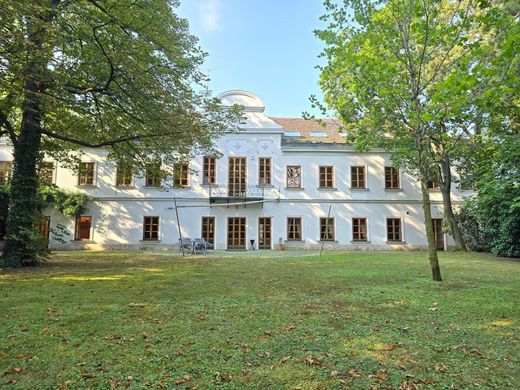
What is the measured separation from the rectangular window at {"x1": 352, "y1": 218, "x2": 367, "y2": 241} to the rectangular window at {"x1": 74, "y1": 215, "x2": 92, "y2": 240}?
16627 mm

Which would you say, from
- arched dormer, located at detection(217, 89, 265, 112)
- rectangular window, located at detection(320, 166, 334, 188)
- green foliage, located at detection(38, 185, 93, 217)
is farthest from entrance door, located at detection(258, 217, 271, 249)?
green foliage, located at detection(38, 185, 93, 217)

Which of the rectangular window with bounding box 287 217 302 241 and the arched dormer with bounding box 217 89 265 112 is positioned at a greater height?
the arched dormer with bounding box 217 89 265 112

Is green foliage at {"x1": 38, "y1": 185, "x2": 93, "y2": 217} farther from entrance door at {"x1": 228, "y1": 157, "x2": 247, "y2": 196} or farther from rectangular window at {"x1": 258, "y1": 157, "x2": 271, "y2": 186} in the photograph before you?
rectangular window at {"x1": 258, "y1": 157, "x2": 271, "y2": 186}

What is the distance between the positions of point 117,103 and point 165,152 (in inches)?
90.0

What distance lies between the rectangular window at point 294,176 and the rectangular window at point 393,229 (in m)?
6.23

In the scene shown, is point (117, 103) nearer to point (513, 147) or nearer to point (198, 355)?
point (198, 355)

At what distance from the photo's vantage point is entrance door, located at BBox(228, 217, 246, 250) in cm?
2100

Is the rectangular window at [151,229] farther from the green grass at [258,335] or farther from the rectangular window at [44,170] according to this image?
the green grass at [258,335]

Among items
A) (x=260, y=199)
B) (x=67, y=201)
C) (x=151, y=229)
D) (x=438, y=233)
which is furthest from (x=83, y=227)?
(x=438, y=233)

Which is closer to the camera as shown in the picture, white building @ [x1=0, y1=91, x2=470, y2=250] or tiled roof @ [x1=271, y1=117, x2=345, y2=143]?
white building @ [x1=0, y1=91, x2=470, y2=250]

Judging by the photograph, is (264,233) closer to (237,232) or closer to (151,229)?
(237,232)

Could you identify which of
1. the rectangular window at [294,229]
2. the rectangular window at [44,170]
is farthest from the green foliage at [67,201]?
the rectangular window at [294,229]

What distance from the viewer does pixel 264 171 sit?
2164 cm

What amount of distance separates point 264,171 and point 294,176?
198cm
